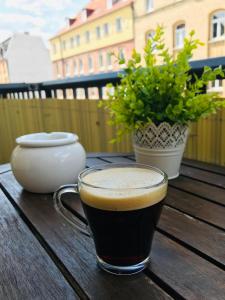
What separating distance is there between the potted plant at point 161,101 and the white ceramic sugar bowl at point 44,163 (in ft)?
0.66

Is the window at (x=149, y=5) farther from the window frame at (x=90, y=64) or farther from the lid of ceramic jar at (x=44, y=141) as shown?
the lid of ceramic jar at (x=44, y=141)

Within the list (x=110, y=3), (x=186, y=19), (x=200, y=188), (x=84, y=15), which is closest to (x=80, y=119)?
(x=200, y=188)

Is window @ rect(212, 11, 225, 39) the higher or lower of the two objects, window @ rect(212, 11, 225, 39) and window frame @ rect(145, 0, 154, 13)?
the lower

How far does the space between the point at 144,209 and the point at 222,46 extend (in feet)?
25.1

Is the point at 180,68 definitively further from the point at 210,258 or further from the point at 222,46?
the point at 222,46

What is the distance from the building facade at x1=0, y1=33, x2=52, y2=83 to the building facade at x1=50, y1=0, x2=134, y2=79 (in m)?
1.79

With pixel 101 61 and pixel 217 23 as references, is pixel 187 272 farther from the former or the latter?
pixel 101 61

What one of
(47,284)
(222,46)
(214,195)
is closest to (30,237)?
(47,284)

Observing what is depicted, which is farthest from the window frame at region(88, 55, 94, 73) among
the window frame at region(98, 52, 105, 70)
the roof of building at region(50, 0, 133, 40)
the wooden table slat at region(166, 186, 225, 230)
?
the wooden table slat at region(166, 186, 225, 230)

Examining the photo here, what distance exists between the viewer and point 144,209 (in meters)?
0.37

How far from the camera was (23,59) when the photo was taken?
1154cm

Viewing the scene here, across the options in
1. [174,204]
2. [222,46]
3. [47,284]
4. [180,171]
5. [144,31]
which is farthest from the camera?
[144,31]

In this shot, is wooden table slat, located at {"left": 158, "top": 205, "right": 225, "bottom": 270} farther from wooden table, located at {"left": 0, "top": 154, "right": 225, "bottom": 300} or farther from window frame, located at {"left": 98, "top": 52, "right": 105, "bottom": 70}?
window frame, located at {"left": 98, "top": 52, "right": 105, "bottom": 70}

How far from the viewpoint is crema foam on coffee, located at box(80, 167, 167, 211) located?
0.36 metres
